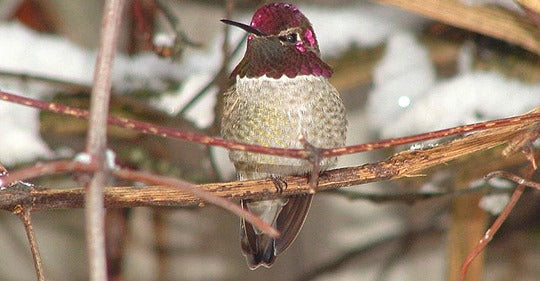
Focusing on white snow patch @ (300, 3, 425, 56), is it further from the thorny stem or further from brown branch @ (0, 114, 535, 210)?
the thorny stem

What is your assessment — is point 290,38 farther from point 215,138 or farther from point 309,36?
point 215,138

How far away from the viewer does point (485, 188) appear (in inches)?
68.5

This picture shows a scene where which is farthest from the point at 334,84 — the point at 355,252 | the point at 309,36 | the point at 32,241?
the point at 32,241

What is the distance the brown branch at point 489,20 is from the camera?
1.67m

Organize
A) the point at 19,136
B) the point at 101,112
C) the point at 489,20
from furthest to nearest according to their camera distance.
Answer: the point at 19,136 < the point at 489,20 < the point at 101,112

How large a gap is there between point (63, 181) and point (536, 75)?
1240 mm

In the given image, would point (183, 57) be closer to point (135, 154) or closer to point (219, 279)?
point (135, 154)

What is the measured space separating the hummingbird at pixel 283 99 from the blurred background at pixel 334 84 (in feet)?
1.38

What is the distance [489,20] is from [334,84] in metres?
0.49

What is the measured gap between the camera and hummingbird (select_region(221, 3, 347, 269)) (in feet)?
4.48

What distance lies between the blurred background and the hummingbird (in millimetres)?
422

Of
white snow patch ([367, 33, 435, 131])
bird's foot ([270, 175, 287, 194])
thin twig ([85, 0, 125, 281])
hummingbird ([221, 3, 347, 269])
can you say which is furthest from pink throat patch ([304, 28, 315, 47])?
thin twig ([85, 0, 125, 281])

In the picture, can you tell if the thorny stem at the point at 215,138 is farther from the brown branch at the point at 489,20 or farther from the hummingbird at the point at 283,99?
the brown branch at the point at 489,20

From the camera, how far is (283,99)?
1385 millimetres
